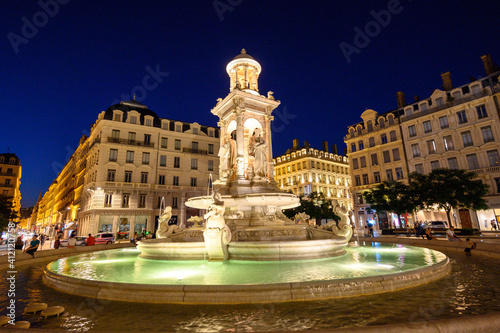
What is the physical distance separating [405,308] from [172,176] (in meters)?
41.9

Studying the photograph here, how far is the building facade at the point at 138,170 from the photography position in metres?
38.0

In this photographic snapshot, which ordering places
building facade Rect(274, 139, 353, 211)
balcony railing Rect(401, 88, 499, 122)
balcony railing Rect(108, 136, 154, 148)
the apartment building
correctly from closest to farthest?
the apartment building, balcony railing Rect(401, 88, 499, 122), balcony railing Rect(108, 136, 154, 148), building facade Rect(274, 139, 353, 211)

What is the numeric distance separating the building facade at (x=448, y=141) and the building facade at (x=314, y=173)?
14.5 m

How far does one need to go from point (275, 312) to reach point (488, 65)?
48680 millimetres

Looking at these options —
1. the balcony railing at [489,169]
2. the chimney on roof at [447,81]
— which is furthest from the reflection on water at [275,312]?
the chimney on roof at [447,81]

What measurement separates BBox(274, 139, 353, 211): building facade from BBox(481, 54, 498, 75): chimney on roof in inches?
1323

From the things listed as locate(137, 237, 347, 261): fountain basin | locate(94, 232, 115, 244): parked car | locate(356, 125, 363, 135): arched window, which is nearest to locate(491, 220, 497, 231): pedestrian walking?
locate(356, 125, 363, 135): arched window

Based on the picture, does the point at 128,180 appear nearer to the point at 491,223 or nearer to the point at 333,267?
the point at 333,267

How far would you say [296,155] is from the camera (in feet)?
218

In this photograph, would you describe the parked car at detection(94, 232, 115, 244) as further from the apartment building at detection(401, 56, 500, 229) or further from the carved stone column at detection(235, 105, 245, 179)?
the apartment building at detection(401, 56, 500, 229)

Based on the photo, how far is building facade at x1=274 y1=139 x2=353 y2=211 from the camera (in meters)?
62.6

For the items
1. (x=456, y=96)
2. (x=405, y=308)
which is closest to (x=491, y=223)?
(x=456, y=96)

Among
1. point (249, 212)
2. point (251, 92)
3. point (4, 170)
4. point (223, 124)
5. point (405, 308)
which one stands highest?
point (4, 170)

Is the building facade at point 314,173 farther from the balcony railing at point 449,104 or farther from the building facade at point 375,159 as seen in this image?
the balcony railing at point 449,104
